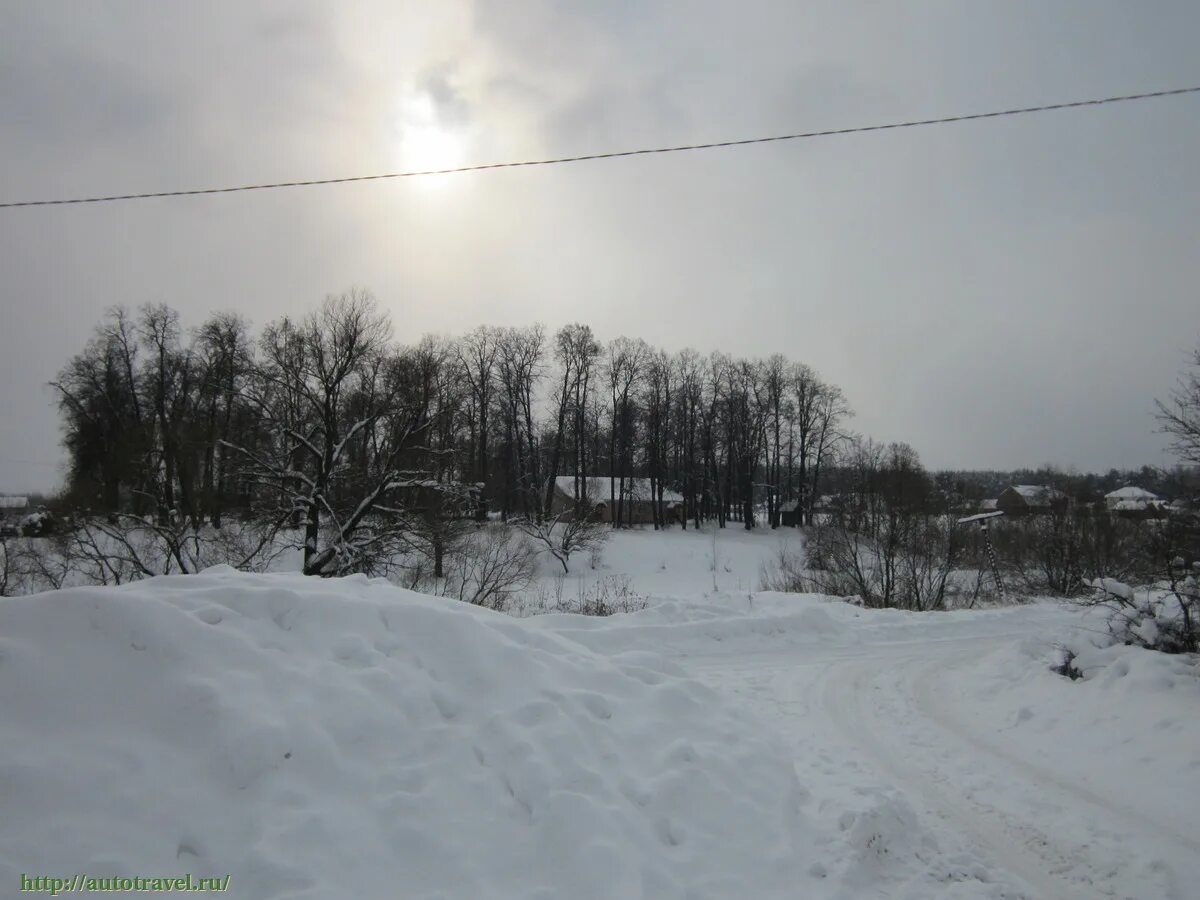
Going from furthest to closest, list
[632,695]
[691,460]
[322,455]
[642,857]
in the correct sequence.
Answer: [691,460], [322,455], [632,695], [642,857]

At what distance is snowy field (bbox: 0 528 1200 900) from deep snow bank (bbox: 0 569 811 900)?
1cm

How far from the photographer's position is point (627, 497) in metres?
54.2

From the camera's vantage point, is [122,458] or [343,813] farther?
[122,458]

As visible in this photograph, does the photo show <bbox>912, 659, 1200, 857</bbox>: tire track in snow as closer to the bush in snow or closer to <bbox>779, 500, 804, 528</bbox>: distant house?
the bush in snow

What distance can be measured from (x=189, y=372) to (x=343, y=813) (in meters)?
44.4

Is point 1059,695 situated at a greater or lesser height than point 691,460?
lesser

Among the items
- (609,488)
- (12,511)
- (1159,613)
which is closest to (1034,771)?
(1159,613)

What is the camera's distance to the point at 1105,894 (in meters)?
4.00

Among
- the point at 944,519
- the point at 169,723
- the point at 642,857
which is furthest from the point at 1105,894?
the point at 944,519

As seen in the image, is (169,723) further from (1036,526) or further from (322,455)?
(1036,526)

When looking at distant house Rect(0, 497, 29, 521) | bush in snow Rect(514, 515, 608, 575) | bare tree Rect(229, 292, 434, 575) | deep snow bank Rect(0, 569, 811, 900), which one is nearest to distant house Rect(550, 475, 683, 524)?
bush in snow Rect(514, 515, 608, 575)

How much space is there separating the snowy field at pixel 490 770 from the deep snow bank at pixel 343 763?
14 millimetres

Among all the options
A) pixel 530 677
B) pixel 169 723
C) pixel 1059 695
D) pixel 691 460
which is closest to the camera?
pixel 169 723

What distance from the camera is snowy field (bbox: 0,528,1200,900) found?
3.21m
